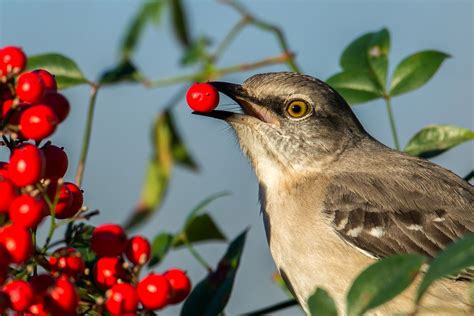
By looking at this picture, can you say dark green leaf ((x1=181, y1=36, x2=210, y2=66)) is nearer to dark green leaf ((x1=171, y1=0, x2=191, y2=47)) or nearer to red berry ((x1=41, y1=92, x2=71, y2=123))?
dark green leaf ((x1=171, y1=0, x2=191, y2=47))

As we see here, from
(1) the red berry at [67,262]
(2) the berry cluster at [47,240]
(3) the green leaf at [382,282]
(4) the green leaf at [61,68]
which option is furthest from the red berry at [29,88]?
(4) the green leaf at [61,68]

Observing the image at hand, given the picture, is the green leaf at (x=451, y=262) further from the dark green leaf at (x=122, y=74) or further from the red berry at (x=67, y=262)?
the dark green leaf at (x=122, y=74)

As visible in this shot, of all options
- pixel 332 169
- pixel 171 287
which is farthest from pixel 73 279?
pixel 332 169

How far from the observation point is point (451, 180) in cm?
546

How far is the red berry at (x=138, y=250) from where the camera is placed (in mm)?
3070

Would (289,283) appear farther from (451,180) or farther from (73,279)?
(73,279)

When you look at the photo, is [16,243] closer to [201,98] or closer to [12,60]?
[12,60]

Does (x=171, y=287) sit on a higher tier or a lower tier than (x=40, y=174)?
lower

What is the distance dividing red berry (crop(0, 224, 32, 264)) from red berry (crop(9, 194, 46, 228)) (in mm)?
23

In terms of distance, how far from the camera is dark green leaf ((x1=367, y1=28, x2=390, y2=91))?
477 centimetres

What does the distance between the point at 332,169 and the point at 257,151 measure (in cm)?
57

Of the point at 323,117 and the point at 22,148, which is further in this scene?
the point at 323,117

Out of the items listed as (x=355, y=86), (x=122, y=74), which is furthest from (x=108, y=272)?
(x=355, y=86)

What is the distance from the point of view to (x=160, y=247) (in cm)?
409
